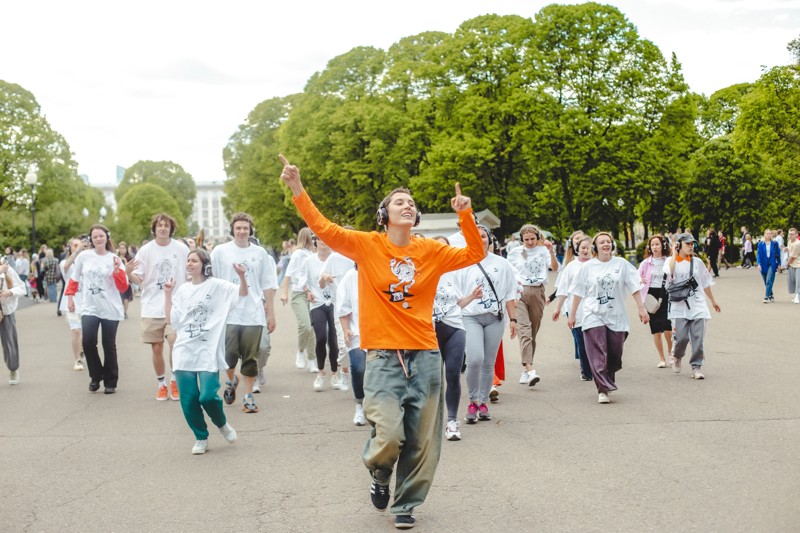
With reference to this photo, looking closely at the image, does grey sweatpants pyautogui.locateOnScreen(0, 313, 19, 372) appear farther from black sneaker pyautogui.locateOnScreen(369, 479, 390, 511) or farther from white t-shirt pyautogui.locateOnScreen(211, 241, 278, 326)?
black sneaker pyautogui.locateOnScreen(369, 479, 390, 511)

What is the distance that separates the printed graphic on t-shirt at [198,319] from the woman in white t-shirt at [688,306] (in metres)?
6.10

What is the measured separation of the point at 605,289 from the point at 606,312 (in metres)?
0.24

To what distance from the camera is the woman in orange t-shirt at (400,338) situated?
5.24 meters

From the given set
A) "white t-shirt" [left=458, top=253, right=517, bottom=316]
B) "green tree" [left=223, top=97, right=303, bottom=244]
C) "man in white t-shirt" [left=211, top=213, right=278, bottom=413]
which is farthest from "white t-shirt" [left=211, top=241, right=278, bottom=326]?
"green tree" [left=223, top=97, right=303, bottom=244]

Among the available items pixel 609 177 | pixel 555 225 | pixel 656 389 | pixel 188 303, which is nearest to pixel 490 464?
pixel 188 303

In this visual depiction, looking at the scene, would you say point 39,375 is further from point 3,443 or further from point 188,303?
point 188,303

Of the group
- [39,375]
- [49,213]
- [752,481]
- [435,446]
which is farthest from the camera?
[49,213]

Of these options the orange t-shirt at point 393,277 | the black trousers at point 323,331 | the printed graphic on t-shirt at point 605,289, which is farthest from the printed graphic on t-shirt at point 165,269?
the orange t-shirt at point 393,277

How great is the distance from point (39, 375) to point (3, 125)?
157ft

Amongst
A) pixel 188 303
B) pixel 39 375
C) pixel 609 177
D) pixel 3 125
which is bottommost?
pixel 39 375

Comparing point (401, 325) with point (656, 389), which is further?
point (656, 389)

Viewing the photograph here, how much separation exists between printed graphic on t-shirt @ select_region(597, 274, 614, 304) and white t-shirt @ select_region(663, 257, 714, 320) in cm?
208

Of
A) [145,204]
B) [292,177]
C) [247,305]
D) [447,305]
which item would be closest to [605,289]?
[447,305]

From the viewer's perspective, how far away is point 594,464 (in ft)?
21.4
